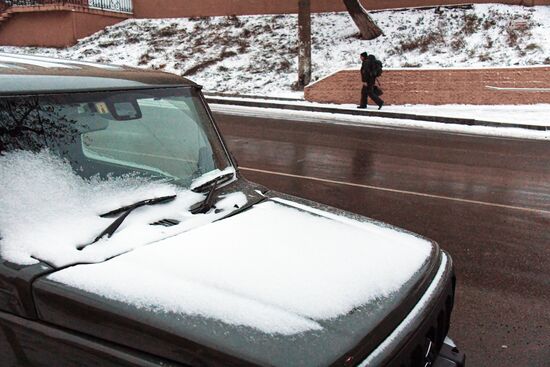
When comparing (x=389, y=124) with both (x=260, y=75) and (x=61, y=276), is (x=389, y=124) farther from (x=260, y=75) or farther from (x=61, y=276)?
(x=61, y=276)

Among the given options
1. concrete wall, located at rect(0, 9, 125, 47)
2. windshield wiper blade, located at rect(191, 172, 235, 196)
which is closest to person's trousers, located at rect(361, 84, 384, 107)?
windshield wiper blade, located at rect(191, 172, 235, 196)

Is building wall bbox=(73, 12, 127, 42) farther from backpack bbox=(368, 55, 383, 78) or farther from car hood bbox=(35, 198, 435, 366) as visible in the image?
car hood bbox=(35, 198, 435, 366)

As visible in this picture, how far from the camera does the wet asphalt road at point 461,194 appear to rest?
13.4 ft

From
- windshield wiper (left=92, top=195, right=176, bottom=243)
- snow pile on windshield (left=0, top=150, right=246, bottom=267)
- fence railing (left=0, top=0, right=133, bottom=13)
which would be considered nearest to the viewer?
snow pile on windshield (left=0, top=150, right=246, bottom=267)

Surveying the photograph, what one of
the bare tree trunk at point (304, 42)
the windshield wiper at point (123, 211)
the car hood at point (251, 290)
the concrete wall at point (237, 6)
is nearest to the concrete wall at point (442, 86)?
the bare tree trunk at point (304, 42)

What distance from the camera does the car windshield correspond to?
2.28m

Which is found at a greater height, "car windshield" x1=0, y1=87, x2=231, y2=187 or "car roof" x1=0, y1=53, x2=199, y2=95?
"car roof" x1=0, y1=53, x2=199, y2=95

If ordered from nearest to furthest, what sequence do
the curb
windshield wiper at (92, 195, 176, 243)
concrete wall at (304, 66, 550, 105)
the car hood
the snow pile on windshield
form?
the car hood
the snow pile on windshield
windshield wiper at (92, 195, 176, 243)
the curb
concrete wall at (304, 66, 550, 105)

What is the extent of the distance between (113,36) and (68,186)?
28.5 metres

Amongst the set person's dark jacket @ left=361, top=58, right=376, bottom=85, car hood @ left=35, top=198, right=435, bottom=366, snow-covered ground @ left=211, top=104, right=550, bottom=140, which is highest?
car hood @ left=35, top=198, right=435, bottom=366

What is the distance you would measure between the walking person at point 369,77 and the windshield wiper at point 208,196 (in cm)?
1391

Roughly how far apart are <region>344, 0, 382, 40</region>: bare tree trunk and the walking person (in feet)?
20.0

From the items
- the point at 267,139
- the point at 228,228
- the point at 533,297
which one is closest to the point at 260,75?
the point at 267,139

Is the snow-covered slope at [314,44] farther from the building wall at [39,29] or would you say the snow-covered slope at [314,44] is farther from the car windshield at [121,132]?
the car windshield at [121,132]
